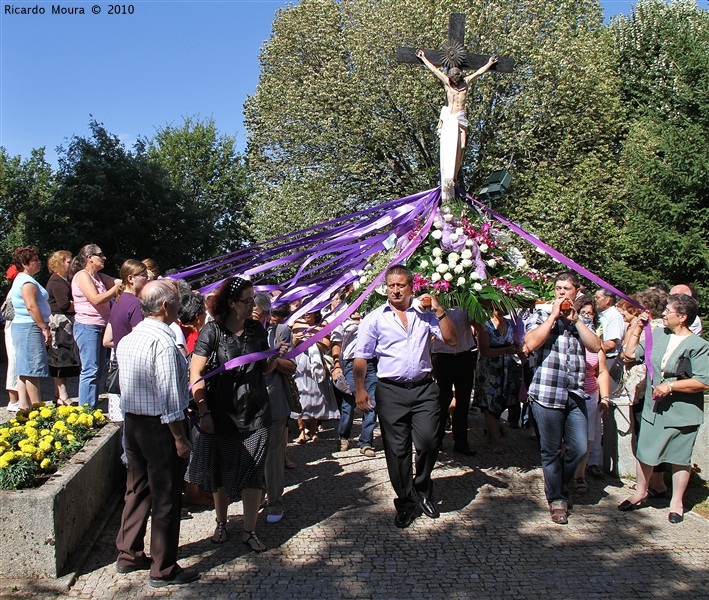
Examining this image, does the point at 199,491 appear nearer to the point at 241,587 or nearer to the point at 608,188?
the point at 241,587

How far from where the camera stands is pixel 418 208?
21.3 feet

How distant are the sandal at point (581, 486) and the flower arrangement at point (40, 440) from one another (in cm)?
420

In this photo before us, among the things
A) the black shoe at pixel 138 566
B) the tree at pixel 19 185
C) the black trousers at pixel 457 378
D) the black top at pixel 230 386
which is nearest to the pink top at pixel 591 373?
the black trousers at pixel 457 378

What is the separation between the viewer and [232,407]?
4637 millimetres

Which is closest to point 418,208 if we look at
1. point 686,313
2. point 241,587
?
point 686,313

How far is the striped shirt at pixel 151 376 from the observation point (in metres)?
4.00

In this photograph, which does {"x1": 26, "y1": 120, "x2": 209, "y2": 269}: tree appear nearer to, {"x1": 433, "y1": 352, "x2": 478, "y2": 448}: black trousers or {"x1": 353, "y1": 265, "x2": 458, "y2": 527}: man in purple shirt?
{"x1": 433, "y1": 352, "x2": 478, "y2": 448}: black trousers

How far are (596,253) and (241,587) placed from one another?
1905cm

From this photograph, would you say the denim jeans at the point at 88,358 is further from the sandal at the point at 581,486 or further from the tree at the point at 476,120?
the tree at the point at 476,120

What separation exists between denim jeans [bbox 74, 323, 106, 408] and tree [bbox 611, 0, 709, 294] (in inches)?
605

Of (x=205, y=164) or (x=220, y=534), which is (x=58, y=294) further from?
(x=205, y=164)

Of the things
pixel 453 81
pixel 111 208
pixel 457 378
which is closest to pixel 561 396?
pixel 457 378

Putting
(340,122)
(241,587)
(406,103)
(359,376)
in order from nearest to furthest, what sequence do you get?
(241,587)
(359,376)
(406,103)
(340,122)

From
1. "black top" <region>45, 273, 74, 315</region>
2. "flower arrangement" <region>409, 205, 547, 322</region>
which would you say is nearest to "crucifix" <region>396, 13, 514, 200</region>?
"flower arrangement" <region>409, 205, 547, 322</region>
